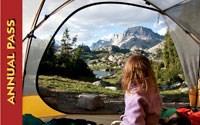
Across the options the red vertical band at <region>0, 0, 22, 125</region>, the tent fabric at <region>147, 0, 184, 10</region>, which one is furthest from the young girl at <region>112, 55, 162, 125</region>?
the tent fabric at <region>147, 0, 184, 10</region>

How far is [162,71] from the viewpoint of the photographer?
9680mm

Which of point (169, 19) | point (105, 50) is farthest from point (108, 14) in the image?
point (169, 19)

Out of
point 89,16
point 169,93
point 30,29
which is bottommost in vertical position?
point 169,93

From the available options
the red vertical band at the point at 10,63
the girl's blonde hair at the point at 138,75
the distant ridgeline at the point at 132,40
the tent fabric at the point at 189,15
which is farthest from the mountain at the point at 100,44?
the girl's blonde hair at the point at 138,75

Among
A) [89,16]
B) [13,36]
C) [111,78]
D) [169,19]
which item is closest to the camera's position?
[13,36]

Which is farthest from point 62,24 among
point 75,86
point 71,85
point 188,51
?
point 71,85

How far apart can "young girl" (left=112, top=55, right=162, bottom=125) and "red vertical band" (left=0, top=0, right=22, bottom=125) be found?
0.94 m

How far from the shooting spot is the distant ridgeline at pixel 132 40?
14.0 metres

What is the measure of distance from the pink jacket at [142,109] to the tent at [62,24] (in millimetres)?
1994

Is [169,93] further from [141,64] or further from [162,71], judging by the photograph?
[141,64]

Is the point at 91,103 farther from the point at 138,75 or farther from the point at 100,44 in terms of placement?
the point at 100,44

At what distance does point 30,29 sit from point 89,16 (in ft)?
37.6

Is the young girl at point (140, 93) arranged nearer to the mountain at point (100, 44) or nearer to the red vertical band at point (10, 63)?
the red vertical band at point (10, 63)

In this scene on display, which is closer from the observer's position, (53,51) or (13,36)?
(13,36)
